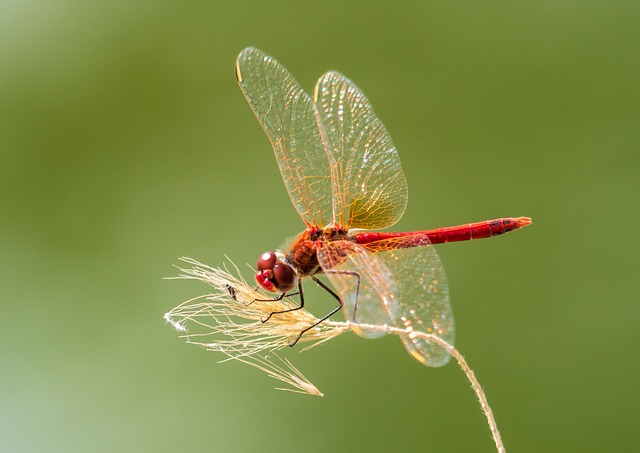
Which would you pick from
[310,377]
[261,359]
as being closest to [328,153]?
[261,359]

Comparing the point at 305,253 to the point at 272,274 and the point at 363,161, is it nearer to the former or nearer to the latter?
the point at 272,274

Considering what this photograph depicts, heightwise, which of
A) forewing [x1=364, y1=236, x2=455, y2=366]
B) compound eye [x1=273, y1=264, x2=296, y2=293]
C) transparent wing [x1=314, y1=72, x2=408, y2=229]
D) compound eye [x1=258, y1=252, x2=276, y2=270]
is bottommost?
forewing [x1=364, y1=236, x2=455, y2=366]

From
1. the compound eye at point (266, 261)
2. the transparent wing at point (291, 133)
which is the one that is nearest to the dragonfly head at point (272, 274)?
the compound eye at point (266, 261)

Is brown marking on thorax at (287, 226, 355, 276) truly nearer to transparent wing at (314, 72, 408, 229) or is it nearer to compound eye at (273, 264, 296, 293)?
compound eye at (273, 264, 296, 293)

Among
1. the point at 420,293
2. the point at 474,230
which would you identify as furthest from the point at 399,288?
the point at 474,230

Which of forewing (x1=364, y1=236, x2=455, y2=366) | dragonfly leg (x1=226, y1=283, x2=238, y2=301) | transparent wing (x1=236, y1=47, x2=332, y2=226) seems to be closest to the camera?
forewing (x1=364, y1=236, x2=455, y2=366)

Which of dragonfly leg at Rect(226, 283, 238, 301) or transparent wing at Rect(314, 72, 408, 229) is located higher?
transparent wing at Rect(314, 72, 408, 229)

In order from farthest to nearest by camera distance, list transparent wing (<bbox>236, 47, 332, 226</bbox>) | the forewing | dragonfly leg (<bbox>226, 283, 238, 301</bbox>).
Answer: transparent wing (<bbox>236, 47, 332, 226</bbox>) < dragonfly leg (<bbox>226, 283, 238, 301</bbox>) < the forewing

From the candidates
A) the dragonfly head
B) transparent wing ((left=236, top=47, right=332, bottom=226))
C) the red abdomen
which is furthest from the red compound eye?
the red abdomen

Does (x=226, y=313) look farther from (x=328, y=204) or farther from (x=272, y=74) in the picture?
(x=272, y=74)
